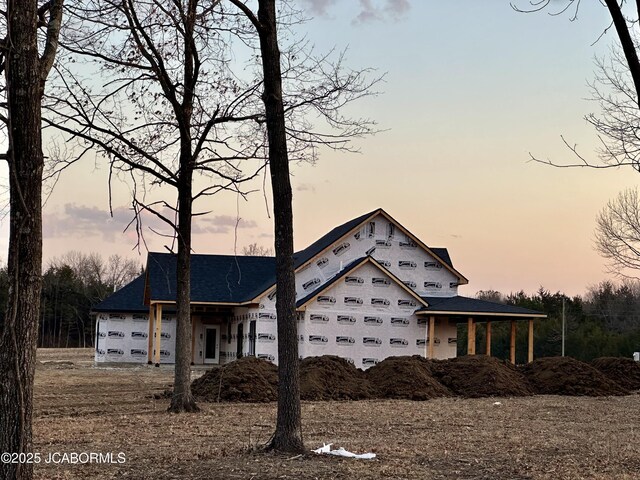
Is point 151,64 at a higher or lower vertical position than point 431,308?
higher

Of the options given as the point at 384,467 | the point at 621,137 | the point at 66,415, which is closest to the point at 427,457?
the point at 384,467

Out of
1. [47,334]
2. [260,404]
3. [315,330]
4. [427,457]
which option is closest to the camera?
[427,457]

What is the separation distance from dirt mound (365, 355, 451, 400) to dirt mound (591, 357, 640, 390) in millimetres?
6423

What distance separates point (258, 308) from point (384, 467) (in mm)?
24365

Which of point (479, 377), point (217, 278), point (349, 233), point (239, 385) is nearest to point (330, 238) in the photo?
point (349, 233)

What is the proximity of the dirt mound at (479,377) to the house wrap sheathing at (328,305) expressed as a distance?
7126 millimetres

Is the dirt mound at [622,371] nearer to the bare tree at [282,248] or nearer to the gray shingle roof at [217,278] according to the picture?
the gray shingle roof at [217,278]

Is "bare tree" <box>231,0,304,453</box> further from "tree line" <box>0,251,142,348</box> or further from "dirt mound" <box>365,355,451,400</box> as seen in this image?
"tree line" <box>0,251,142,348</box>

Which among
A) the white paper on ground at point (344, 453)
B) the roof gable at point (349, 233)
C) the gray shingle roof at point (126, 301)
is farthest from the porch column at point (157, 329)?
the white paper on ground at point (344, 453)

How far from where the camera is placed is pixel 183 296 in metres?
15.3

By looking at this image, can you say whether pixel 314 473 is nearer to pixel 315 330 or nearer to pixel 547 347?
pixel 315 330

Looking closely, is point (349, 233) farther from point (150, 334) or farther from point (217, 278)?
point (150, 334)

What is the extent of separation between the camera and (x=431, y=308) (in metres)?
31.8

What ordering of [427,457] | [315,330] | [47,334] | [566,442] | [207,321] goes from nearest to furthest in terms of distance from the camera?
[427,457] < [566,442] < [315,330] < [207,321] < [47,334]
